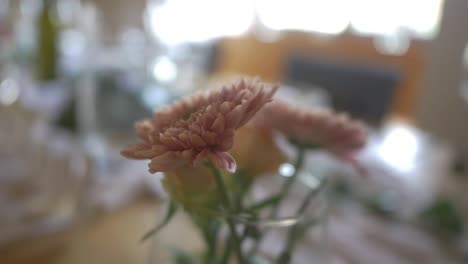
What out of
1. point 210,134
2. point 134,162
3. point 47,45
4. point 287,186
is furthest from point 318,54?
point 210,134

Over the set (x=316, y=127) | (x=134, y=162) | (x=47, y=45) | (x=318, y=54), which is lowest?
(x=318, y=54)

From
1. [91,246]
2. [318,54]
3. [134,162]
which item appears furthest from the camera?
[318,54]

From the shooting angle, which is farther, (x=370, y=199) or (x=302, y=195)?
(x=370, y=199)

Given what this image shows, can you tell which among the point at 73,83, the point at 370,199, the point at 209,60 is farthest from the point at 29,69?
the point at 209,60

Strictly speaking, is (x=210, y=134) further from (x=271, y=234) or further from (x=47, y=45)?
(x=47, y=45)

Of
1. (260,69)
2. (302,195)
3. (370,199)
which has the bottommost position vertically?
(260,69)

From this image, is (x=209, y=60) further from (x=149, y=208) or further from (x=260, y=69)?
(x=149, y=208)

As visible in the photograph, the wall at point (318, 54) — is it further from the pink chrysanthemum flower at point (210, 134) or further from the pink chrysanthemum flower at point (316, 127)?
the pink chrysanthemum flower at point (210, 134)
